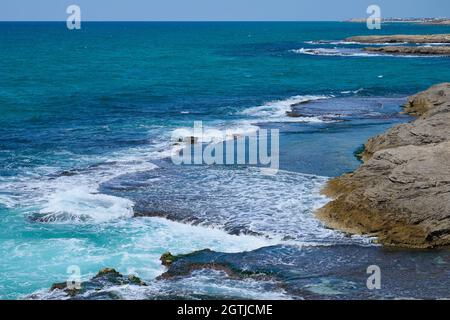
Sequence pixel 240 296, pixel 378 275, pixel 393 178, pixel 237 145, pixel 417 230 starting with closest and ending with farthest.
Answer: pixel 240 296
pixel 378 275
pixel 417 230
pixel 393 178
pixel 237 145

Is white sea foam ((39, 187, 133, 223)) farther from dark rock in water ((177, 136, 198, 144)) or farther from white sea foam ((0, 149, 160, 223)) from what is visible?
dark rock in water ((177, 136, 198, 144))

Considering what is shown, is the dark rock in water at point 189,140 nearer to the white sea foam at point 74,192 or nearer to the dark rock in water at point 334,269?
the white sea foam at point 74,192

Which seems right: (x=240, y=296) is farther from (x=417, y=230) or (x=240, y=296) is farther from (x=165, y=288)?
(x=417, y=230)

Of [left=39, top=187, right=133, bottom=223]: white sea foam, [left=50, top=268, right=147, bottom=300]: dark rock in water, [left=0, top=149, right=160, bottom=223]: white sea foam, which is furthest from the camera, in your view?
[left=0, top=149, right=160, bottom=223]: white sea foam

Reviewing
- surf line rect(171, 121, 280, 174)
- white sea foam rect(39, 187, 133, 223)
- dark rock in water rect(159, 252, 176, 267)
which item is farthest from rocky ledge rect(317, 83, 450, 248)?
white sea foam rect(39, 187, 133, 223)

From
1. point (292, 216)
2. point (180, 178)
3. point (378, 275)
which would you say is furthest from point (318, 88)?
point (378, 275)

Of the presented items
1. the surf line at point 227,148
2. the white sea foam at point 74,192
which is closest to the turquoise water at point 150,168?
the white sea foam at point 74,192

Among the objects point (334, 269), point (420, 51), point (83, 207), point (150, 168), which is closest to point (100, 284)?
point (334, 269)
